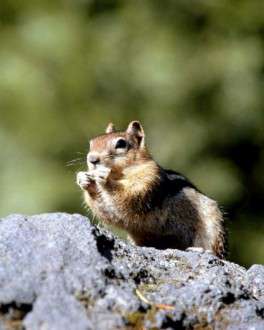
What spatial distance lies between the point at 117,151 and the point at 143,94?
22.8ft

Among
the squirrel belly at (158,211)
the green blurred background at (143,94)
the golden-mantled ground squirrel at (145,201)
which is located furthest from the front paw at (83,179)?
the green blurred background at (143,94)

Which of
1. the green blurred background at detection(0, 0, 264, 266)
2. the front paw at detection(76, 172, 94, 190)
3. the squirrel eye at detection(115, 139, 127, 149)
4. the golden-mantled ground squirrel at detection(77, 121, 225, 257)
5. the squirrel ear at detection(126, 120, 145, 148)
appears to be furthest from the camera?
the green blurred background at detection(0, 0, 264, 266)

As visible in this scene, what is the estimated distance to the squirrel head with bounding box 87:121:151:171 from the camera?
19.3 ft

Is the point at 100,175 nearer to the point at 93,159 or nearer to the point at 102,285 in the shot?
the point at 93,159

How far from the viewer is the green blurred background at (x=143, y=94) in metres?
11.9

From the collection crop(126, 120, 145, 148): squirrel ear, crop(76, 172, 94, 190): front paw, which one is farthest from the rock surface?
crop(126, 120, 145, 148): squirrel ear

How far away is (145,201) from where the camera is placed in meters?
5.79

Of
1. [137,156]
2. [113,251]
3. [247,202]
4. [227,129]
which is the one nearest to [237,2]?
[227,129]

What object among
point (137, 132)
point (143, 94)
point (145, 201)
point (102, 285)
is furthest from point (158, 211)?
point (143, 94)

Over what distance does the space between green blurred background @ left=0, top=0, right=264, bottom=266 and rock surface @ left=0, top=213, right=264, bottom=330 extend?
707 cm

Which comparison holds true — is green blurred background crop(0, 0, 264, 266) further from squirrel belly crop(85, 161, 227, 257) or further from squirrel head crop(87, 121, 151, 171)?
squirrel belly crop(85, 161, 227, 257)

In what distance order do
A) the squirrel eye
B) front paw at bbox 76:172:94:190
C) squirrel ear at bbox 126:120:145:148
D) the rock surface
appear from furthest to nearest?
squirrel ear at bbox 126:120:145:148 → the squirrel eye → front paw at bbox 76:172:94:190 → the rock surface

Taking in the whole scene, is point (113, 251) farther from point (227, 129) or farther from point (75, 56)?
point (75, 56)

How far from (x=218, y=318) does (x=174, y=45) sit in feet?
32.1
